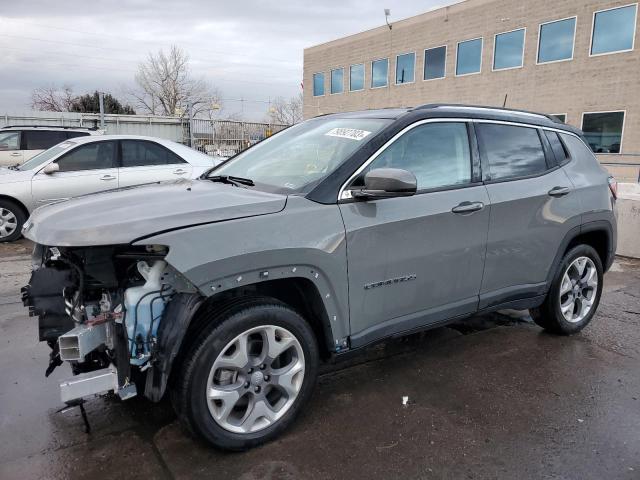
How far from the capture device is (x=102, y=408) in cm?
310

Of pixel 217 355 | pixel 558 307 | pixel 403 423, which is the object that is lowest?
pixel 403 423

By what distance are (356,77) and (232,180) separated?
2974 cm

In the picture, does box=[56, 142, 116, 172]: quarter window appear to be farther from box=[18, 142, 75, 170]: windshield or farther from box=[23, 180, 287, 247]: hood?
box=[23, 180, 287, 247]: hood

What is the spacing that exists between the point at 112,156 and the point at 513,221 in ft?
21.4

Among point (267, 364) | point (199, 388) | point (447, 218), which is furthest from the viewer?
point (447, 218)

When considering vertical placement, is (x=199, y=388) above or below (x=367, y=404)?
above

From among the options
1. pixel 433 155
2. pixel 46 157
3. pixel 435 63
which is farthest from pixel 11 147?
pixel 435 63

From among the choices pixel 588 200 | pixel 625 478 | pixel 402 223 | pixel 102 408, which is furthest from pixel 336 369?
pixel 588 200

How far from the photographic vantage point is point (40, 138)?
36.4 ft

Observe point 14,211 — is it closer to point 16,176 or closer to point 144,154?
point 16,176

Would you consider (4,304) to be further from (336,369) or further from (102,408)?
(336,369)

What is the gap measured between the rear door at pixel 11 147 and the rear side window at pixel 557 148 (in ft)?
36.0

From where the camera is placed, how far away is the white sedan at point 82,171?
768cm

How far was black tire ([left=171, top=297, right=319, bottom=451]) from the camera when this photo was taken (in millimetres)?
2426
